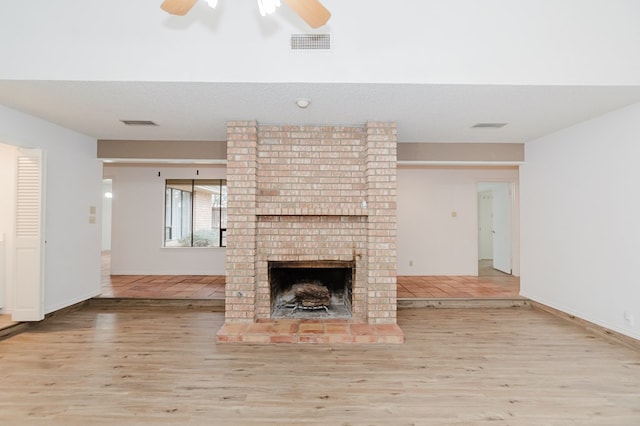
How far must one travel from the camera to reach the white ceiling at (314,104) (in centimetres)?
286

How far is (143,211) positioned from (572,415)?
692cm

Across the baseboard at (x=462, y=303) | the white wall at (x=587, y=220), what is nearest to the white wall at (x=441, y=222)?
the white wall at (x=587, y=220)

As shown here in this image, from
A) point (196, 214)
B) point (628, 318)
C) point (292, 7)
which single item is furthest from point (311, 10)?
point (196, 214)

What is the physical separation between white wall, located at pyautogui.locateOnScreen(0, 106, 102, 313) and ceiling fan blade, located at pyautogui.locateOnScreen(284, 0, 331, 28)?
11.7 feet

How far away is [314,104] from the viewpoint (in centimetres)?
326

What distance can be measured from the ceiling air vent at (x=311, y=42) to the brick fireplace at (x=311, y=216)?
1194mm

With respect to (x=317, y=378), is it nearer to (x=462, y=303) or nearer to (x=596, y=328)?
(x=462, y=303)

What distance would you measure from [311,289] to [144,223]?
4157 millimetres

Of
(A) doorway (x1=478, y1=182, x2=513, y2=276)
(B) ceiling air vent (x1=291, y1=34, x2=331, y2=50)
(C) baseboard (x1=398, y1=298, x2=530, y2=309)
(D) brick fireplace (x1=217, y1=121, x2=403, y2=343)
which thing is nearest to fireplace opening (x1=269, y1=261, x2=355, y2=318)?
(D) brick fireplace (x1=217, y1=121, x2=403, y2=343)

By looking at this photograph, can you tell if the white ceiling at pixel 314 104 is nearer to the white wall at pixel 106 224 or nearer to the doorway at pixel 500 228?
the doorway at pixel 500 228

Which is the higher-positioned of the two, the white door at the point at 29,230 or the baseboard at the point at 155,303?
the white door at the point at 29,230

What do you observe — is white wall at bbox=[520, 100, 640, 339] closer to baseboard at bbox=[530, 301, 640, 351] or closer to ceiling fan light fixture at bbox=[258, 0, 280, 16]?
baseboard at bbox=[530, 301, 640, 351]

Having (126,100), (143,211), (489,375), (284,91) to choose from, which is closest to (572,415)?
(489,375)

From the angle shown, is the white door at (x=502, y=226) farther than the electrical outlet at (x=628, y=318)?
Yes
